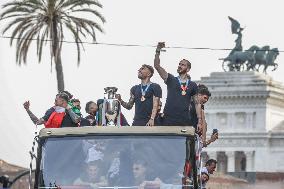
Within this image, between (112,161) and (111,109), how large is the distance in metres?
1.07

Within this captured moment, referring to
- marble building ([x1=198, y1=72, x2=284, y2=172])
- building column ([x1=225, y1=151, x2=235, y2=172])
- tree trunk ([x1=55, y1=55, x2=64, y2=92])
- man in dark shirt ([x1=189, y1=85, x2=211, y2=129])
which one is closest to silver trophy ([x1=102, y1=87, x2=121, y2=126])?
man in dark shirt ([x1=189, y1=85, x2=211, y2=129])

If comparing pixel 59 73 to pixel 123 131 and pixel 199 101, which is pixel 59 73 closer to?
pixel 199 101

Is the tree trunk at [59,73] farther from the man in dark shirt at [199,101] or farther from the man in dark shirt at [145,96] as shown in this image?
the man in dark shirt at [145,96]

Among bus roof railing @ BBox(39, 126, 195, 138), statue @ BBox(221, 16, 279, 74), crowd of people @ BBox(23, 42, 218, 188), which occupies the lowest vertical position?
bus roof railing @ BBox(39, 126, 195, 138)

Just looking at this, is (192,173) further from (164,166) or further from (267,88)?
(267,88)

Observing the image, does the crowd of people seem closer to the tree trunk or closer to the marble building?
the tree trunk

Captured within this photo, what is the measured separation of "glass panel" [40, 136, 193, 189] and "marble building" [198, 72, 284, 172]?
146m

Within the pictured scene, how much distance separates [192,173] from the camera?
54.1ft

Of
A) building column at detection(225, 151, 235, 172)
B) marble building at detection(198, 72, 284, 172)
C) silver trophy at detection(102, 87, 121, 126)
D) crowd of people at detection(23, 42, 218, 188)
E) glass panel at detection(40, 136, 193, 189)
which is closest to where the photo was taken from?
glass panel at detection(40, 136, 193, 189)

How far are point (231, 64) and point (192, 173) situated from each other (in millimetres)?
162559

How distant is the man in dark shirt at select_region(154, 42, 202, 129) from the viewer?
18750 millimetres

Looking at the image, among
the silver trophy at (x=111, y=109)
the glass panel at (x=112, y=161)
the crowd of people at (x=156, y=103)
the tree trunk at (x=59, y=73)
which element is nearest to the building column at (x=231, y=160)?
the tree trunk at (x=59, y=73)

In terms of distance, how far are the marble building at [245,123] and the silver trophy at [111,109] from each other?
145 m

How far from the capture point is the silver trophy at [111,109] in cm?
1731
